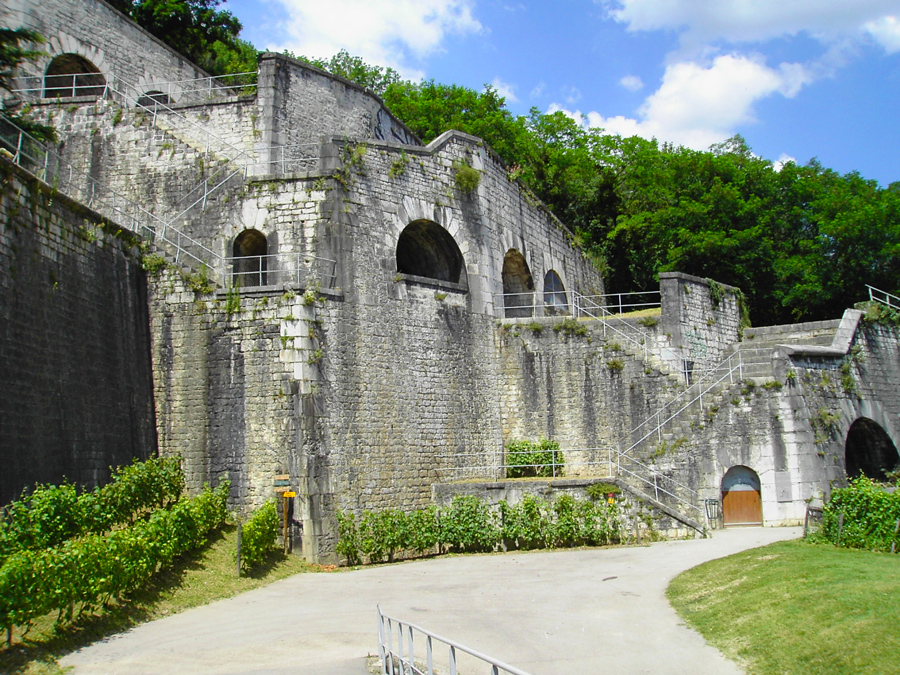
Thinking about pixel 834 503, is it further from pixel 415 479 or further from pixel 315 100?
pixel 315 100

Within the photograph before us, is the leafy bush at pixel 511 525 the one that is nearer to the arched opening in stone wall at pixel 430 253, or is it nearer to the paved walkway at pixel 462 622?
the paved walkway at pixel 462 622

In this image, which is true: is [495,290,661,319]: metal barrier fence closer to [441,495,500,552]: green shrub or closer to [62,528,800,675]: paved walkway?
[441,495,500,552]: green shrub

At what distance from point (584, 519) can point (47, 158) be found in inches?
576

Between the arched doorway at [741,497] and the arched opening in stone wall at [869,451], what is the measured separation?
4.00 meters

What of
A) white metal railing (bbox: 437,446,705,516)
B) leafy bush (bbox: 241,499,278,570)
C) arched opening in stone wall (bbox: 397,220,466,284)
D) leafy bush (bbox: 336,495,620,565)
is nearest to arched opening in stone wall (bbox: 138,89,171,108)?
arched opening in stone wall (bbox: 397,220,466,284)

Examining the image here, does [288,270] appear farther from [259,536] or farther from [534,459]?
[534,459]

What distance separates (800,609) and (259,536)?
358 inches

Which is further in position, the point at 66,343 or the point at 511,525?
the point at 511,525

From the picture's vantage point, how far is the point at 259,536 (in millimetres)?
14633

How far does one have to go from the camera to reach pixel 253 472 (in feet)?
54.6

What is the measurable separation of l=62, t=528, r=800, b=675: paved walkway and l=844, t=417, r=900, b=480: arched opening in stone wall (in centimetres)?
761

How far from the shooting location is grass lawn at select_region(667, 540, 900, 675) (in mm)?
8086

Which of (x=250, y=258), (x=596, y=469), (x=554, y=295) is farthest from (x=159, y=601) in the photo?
(x=554, y=295)

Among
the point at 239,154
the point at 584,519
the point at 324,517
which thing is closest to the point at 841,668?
the point at 584,519
